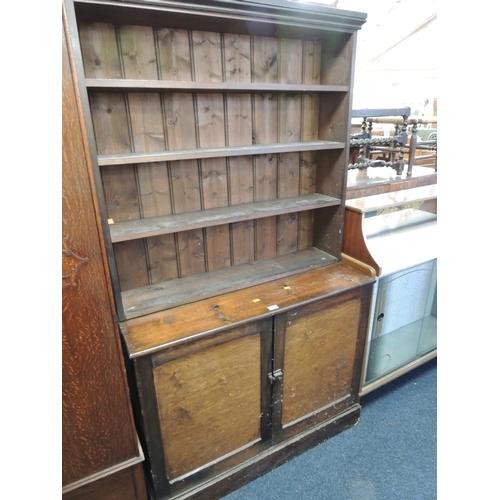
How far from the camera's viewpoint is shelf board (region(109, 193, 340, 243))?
1.36 metres

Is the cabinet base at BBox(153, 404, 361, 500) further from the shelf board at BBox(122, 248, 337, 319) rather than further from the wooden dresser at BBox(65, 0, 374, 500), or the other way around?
the shelf board at BBox(122, 248, 337, 319)

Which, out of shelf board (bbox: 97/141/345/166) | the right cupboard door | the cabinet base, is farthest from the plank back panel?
the cabinet base

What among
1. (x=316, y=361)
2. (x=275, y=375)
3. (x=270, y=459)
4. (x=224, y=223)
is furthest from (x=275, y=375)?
(x=224, y=223)

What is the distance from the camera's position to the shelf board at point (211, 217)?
136 centimetres

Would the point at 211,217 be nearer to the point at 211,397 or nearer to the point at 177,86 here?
the point at 177,86

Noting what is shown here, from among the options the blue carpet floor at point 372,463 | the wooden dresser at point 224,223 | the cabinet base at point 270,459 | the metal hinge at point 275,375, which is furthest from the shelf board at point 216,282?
the blue carpet floor at point 372,463

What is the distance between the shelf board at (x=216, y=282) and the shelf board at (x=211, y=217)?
310 millimetres

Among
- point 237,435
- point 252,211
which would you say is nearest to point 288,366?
point 237,435

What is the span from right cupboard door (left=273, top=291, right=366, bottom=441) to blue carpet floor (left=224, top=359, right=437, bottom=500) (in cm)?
17

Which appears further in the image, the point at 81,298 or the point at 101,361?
the point at 101,361

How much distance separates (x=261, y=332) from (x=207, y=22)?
4.05ft

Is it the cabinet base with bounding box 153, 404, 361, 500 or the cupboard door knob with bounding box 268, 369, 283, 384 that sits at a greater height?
the cupboard door knob with bounding box 268, 369, 283, 384

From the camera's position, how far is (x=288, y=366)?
5.31 ft
